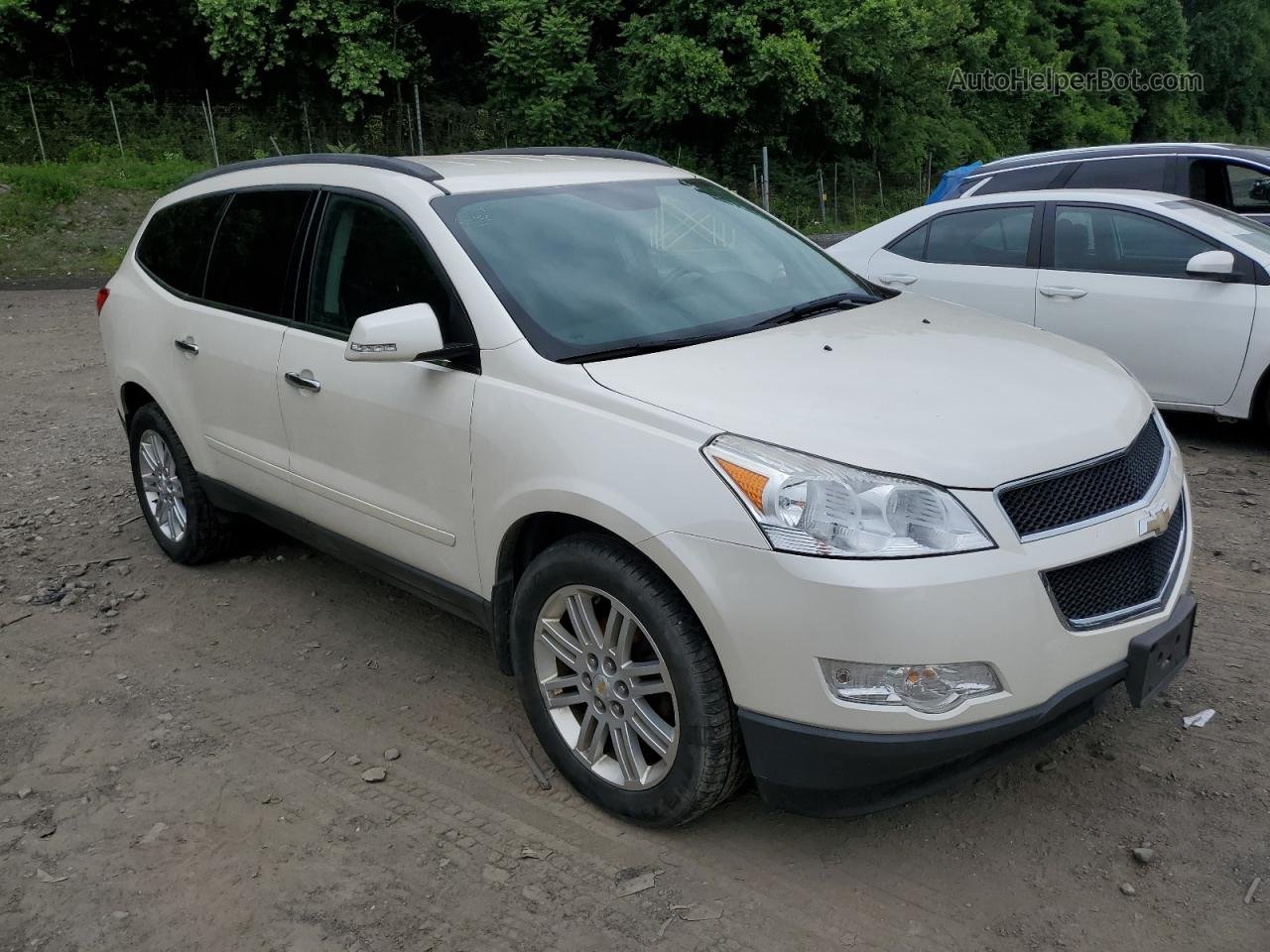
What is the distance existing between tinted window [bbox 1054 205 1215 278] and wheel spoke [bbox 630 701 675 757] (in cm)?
492

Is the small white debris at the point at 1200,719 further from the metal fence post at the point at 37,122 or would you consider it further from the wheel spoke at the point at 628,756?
the metal fence post at the point at 37,122

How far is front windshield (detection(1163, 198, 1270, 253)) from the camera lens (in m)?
6.52

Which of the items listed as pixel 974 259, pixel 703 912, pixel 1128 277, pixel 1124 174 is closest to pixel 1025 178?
pixel 1124 174

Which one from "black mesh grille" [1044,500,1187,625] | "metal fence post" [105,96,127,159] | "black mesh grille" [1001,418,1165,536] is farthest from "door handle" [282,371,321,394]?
"metal fence post" [105,96,127,159]

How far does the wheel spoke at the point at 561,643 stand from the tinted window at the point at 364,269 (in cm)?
100

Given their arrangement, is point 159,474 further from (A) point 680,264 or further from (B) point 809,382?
(B) point 809,382

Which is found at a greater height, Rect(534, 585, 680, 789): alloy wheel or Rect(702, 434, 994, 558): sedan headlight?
Rect(702, 434, 994, 558): sedan headlight

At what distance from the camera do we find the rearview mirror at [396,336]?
330 cm

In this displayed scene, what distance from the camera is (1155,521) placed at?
295cm

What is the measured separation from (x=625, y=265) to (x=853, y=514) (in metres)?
1.42

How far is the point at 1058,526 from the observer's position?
2750 millimetres

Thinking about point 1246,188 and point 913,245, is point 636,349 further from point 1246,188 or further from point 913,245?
point 1246,188

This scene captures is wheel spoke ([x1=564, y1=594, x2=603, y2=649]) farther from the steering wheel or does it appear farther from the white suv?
the steering wheel

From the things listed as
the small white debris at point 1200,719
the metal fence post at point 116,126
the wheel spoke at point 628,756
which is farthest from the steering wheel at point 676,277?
the metal fence post at point 116,126
